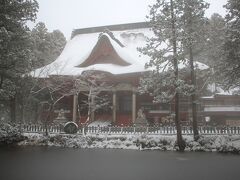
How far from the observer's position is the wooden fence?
67.9 ft

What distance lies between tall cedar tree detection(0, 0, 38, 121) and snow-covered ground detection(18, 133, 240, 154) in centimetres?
469

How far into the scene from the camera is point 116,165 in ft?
44.5

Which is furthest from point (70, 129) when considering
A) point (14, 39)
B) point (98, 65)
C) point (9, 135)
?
point (98, 65)

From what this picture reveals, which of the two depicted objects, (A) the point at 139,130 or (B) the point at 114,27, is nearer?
(A) the point at 139,130

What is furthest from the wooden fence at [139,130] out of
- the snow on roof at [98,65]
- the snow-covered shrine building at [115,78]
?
the snow on roof at [98,65]

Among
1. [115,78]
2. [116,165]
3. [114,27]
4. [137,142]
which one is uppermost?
[114,27]

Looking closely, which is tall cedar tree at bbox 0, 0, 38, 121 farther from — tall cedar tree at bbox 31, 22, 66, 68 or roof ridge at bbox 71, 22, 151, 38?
roof ridge at bbox 71, 22, 151, 38

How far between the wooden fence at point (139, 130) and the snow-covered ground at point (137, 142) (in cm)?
95

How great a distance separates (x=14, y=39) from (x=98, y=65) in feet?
39.1

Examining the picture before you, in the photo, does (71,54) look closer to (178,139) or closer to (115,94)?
(115,94)

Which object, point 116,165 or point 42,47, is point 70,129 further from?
point 42,47

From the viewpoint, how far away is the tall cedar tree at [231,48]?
17.7 m

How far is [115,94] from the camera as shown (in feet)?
93.5

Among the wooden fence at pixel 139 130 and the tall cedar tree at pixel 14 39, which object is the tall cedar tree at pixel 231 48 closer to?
the wooden fence at pixel 139 130
